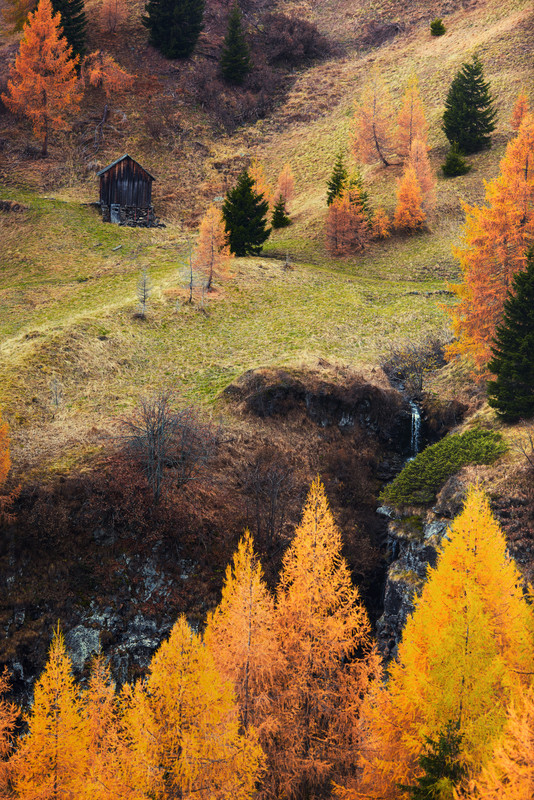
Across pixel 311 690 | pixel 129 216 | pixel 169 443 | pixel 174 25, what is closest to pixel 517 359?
pixel 169 443

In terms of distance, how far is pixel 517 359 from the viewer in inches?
903

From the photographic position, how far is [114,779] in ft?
40.8

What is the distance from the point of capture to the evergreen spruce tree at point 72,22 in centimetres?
6359

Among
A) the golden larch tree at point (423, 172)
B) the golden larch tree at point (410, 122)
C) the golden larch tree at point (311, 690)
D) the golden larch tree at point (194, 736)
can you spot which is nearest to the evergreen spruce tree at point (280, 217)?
the golden larch tree at point (423, 172)

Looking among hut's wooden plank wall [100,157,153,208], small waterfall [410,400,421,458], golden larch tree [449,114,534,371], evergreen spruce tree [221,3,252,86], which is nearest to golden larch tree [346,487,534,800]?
small waterfall [410,400,421,458]

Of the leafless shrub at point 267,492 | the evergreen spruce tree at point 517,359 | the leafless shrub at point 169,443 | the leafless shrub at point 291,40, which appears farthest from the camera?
the leafless shrub at point 291,40

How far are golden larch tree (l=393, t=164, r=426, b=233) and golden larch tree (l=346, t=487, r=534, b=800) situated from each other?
3908 cm

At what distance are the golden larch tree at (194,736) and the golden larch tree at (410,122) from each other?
53894 millimetres

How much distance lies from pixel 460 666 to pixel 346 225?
138ft

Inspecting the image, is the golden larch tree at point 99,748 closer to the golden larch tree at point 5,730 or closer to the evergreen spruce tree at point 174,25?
the golden larch tree at point 5,730

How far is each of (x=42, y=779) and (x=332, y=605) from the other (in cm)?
819

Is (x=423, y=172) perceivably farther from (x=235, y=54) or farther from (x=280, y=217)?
(x=235, y=54)

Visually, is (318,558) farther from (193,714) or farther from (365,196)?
(365,196)

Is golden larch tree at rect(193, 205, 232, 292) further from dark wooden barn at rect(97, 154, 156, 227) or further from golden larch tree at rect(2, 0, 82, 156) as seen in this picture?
golden larch tree at rect(2, 0, 82, 156)
